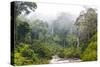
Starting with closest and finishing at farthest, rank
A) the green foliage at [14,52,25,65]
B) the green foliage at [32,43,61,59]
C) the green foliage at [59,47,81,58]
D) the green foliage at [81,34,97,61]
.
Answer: the green foliage at [14,52,25,65] < the green foliage at [32,43,61,59] < the green foliage at [59,47,81,58] < the green foliage at [81,34,97,61]

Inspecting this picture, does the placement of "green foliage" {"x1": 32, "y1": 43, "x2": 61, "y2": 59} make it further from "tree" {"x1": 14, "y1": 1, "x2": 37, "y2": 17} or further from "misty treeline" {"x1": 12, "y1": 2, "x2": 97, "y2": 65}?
"tree" {"x1": 14, "y1": 1, "x2": 37, "y2": 17}

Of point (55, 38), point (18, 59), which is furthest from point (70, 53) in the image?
point (18, 59)

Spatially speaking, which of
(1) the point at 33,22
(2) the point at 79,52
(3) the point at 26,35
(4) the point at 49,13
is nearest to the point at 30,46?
(3) the point at 26,35

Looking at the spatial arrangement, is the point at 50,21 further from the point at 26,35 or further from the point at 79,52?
the point at 79,52

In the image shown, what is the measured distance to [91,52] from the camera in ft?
8.23

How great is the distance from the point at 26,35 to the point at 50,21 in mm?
338

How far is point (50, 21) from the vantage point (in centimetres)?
229

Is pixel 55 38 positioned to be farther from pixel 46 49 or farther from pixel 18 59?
pixel 18 59

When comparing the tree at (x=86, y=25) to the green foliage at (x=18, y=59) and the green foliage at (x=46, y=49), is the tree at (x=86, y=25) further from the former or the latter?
the green foliage at (x=18, y=59)

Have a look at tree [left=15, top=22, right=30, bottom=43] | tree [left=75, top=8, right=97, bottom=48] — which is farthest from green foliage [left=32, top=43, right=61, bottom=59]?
tree [left=75, top=8, right=97, bottom=48]

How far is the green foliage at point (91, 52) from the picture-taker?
247 cm

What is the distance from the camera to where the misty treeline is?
7.05 ft

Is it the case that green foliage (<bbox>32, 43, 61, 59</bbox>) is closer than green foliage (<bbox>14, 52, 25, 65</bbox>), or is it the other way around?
green foliage (<bbox>14, 52, 25, 65</bbox>)

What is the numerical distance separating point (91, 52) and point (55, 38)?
21.2 inches
